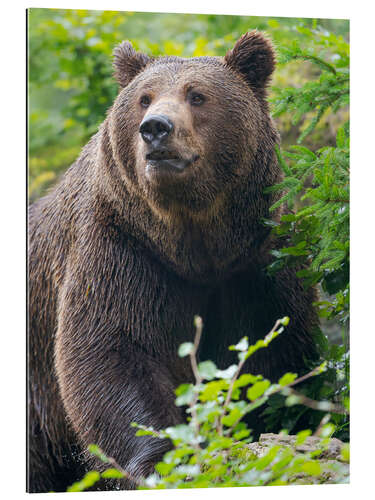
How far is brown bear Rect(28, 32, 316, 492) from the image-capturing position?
231 inches

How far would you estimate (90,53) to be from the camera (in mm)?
7734

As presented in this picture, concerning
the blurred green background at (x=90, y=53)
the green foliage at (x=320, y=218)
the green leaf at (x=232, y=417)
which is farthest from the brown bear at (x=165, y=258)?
the green leaf at (x=232, y=417)

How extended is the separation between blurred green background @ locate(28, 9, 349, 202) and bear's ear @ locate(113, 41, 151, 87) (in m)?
0.48

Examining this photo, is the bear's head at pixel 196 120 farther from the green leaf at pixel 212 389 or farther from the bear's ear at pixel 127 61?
the green leaf at pixel 212 389

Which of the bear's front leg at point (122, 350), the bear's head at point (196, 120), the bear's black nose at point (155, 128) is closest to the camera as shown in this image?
the bear's black nose at point (155, 128)

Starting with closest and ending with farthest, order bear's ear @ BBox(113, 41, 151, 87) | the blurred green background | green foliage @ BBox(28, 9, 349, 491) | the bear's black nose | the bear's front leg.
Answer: green foliage @ BBox(28, 9, 349, 491) < the bear's black nose < the bear's front leg < bear's ear @ BBox(113, 41, 151, 87) < the blurred green background

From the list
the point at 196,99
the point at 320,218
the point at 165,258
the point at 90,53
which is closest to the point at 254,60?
the point at 196,99

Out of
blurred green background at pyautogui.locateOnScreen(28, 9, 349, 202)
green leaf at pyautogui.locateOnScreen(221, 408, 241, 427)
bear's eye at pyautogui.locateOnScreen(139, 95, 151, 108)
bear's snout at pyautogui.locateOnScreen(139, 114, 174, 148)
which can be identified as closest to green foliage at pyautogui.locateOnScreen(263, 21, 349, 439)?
blurred green background at pyautogui.locateOnScreen(28, 9, 349, 202)

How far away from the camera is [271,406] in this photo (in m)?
6.35

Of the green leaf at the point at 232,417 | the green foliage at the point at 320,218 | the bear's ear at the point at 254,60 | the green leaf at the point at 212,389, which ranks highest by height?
the bear's ear at the point at 254,60

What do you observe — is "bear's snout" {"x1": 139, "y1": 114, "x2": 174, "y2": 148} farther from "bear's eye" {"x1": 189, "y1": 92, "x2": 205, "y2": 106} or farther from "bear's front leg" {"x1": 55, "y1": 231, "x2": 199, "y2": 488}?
"bear's front leg" {"x1": 55, "y1": 231, "x2": 199, "y2": 488}

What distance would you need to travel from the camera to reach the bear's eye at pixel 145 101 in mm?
5910

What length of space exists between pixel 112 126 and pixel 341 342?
2.31 m

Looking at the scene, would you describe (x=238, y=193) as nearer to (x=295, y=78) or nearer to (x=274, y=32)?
(x=274, y=32)
